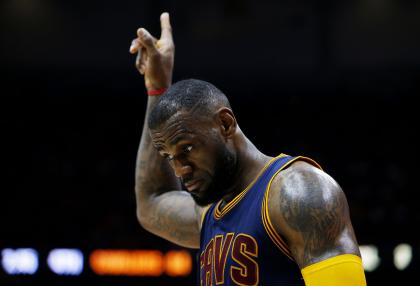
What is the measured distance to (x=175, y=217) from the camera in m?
3.39

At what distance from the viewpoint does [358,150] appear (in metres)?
11.7

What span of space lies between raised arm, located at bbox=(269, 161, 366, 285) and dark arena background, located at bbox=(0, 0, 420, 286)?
274 inches

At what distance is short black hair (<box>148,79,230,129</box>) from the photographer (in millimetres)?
2635

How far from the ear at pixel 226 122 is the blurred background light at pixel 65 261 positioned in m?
6.78

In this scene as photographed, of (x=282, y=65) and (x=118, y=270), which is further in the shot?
(x=282, y=65)

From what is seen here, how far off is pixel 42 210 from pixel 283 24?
4317 millimetres

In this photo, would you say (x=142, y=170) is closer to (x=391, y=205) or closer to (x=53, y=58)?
(x=53, y=58)

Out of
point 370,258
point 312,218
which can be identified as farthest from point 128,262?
point 312,218

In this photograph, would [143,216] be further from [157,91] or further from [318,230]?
[318,230]

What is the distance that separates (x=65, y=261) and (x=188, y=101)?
686 cm

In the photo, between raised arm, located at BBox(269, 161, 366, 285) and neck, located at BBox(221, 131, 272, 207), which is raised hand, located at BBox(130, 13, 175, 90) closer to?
neck, located at BBox(221, 131, 272, 207)

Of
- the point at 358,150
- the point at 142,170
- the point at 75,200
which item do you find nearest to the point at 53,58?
the point at 75,200

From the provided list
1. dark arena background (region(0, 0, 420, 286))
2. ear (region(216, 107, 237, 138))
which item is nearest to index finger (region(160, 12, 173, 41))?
ear (region(216, 107, 237, 138))

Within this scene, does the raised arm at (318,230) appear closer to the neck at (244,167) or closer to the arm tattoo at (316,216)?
the arm tattoo at (316,216)
